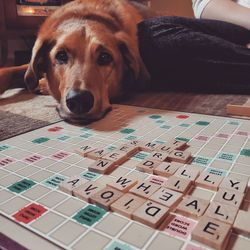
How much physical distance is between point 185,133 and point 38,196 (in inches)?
20.1

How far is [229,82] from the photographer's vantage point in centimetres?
145

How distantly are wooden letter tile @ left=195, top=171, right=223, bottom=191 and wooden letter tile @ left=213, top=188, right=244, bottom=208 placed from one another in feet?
0.09

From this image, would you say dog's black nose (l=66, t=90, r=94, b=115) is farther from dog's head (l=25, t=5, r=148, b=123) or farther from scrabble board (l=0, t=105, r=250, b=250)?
scrabble board (l=0, t=105, r=250, b=250)

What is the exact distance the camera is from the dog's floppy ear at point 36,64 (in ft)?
4.58

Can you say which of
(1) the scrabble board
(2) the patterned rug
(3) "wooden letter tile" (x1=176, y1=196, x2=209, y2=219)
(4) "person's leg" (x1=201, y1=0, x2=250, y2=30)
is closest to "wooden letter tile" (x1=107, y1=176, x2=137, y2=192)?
(1) the scrabble board

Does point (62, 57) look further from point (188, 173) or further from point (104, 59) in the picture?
point (188, 173)

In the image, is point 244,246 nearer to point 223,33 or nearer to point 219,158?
point 219,158

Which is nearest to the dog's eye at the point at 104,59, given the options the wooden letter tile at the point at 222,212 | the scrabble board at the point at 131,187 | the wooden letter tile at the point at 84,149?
the scrabble board at the point at 131,187

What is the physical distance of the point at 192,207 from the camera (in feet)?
1.68

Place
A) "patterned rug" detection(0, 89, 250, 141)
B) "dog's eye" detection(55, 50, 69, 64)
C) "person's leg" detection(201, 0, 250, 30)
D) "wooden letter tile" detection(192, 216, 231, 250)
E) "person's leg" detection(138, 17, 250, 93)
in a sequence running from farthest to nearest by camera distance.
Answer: "person's leg" detection(201, 0, 250, 30) → "person's leg" detection(138, 17, 250, 93) → "dog's eye" detection(55, 50, 69, 64) → "patterned rug" detection(0, 89, 250, 141) → "wooden letter tile" detection(192, 216, 231, 250)

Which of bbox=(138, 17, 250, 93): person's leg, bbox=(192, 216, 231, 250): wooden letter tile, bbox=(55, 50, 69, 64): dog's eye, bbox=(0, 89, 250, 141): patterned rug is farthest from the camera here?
bbox=(138, 17, 250, 93): person's leg

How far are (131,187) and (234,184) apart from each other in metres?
0.20

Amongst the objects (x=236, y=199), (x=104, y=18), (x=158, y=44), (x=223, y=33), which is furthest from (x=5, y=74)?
(x=236, y=199)

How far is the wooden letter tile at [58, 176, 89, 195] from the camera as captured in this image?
0.59 meters
